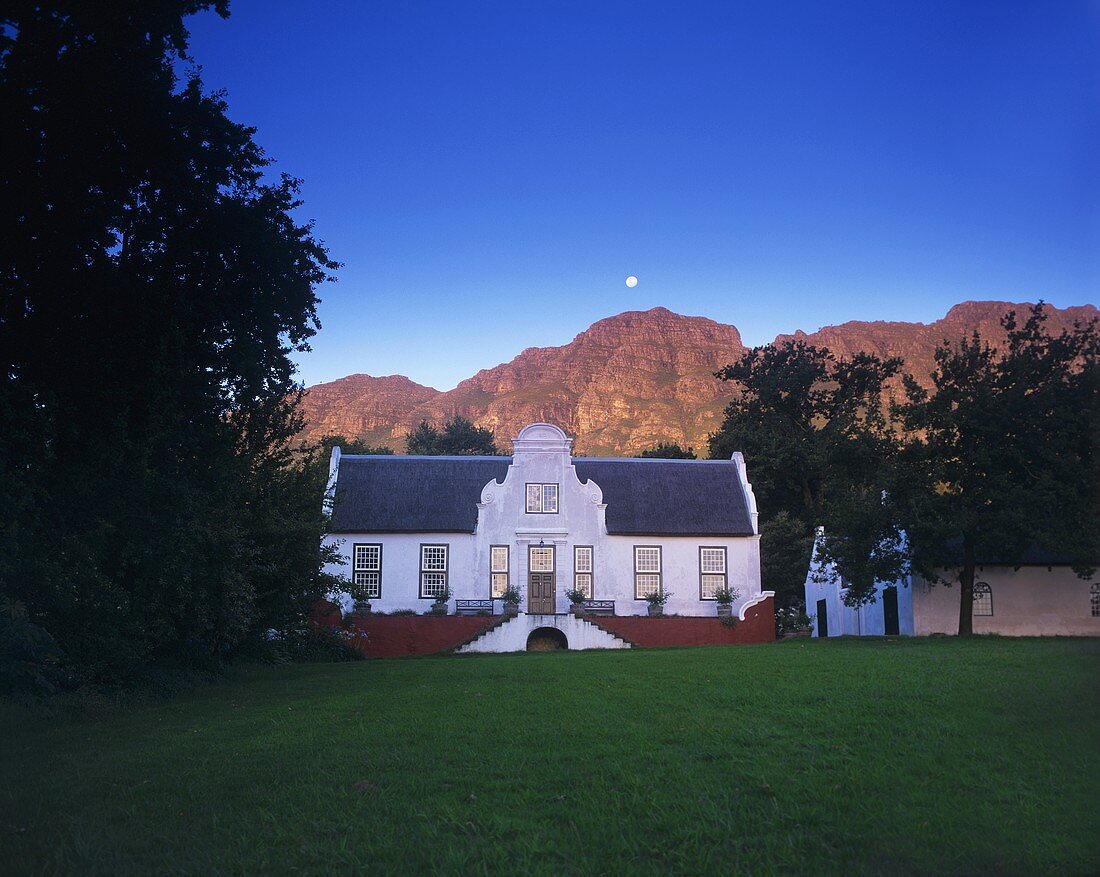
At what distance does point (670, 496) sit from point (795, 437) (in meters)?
20.3

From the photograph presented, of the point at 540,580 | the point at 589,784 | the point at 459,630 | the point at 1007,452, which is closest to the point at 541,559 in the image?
the point at 540,580

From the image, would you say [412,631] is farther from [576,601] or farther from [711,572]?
[711,572]

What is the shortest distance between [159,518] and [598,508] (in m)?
26.5

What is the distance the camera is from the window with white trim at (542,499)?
132 feet

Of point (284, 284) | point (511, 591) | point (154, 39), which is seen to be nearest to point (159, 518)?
point (284, 284)

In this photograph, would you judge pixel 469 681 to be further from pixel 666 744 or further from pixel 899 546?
pixel 899 546

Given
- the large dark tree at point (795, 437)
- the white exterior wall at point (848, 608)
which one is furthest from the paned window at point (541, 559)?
the large dark tree at point (795, 437)

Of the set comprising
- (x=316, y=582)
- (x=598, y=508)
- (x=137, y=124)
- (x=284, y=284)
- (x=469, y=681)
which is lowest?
(x=469, y=681)

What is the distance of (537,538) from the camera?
3975 centimetres

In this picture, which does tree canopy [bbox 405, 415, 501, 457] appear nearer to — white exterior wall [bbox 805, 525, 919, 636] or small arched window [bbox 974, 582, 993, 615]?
white exterior wall [bbox 805, 525, 919, 636]

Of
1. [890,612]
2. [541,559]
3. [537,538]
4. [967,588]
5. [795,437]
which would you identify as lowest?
[890,612]

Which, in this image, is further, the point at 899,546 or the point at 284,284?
the point at 899,546

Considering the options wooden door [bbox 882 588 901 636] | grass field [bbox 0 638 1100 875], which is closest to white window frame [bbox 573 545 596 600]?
wooden door [bbox 882 588 901 636]

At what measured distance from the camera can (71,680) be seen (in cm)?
1423
